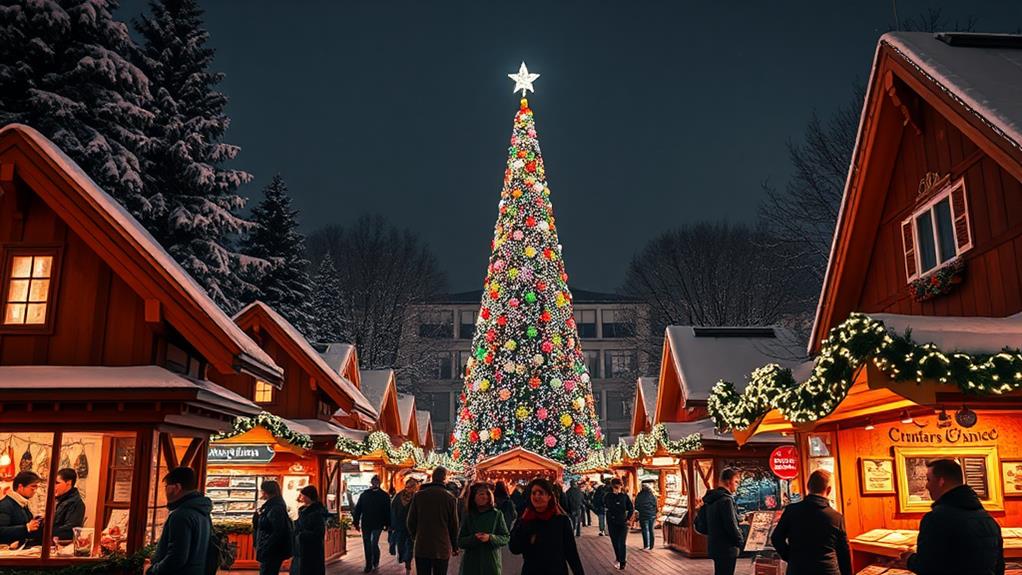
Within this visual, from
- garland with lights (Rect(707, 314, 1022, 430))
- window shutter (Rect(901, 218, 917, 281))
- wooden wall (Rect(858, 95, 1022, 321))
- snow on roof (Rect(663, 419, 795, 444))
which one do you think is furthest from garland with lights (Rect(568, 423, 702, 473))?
garland with lights (Rect(707, 314, 1022, 430))

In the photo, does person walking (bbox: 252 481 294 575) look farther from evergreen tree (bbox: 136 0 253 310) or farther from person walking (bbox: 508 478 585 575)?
evergreen tree (bbox: 136 0 253 310)

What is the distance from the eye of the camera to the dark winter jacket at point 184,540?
6309 millimetres

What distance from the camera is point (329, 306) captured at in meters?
41.0

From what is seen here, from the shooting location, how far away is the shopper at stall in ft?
31.2

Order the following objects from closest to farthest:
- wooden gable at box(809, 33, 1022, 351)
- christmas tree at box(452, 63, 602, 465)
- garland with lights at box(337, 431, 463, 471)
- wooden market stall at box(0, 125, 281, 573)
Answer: wooden gable at box(809, 33, 1022, 351)
wooden market stall at box(0, 125, 281, 573)
garland with lights at box(337, 431, 463, 471)
christmas tree at box(452, 63, 602, 465)

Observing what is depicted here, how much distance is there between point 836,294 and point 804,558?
7.00 m

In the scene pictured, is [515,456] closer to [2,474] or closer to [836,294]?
[836,294]

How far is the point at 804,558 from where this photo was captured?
7.42m

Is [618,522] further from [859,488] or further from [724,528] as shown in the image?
[859,488]

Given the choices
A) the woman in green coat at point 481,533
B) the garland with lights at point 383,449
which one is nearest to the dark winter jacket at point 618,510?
the garland with lights at point 383,449

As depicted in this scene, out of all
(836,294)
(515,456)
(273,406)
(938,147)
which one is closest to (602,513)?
(515,456)

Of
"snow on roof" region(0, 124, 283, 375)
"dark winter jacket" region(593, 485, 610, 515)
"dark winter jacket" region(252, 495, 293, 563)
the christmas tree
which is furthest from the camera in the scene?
the christmas tree

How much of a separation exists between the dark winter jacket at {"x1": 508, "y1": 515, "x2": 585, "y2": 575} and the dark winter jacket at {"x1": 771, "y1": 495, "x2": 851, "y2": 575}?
215 cm

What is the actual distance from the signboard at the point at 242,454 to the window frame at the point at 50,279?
225 inches
